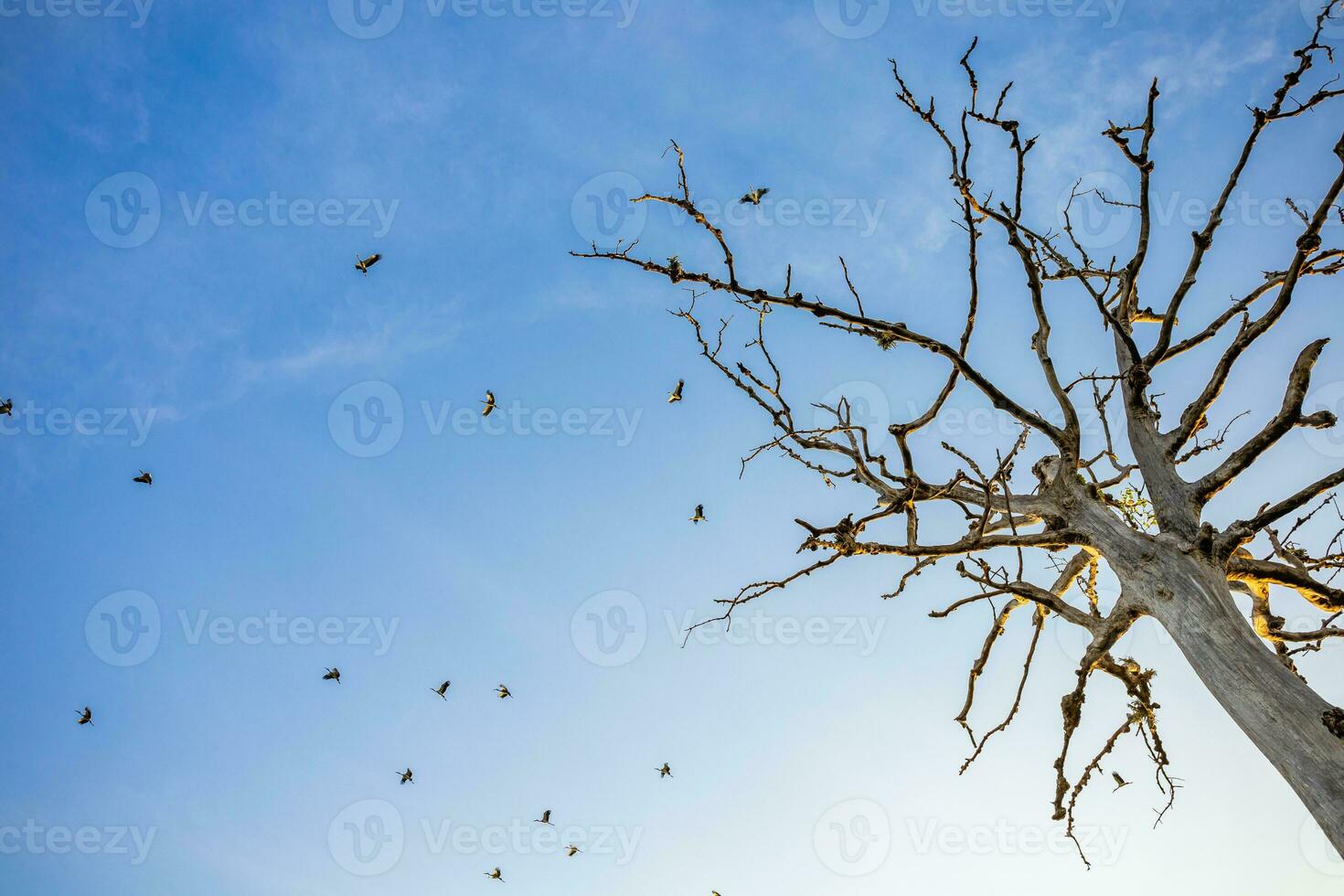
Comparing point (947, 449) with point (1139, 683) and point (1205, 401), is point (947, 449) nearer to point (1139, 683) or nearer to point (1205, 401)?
point (1205, 401)

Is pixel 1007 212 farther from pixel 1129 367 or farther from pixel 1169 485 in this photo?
pixel 1169 485

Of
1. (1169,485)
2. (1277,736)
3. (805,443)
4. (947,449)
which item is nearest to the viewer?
(1277,736)

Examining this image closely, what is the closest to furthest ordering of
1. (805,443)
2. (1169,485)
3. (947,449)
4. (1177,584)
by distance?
(1177,584), (1169,485), (947,449), (805,443)

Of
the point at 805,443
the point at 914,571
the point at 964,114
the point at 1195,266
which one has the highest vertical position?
the point at 964,114

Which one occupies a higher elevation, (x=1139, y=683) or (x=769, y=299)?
(x=769, y=299)

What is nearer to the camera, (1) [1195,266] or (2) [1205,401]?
(2) [1205,401]

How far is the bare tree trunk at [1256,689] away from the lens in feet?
9.18

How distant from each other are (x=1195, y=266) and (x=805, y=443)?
321 cm

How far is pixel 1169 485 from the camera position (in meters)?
4.18

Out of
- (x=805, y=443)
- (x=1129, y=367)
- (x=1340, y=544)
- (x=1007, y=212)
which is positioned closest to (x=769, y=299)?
(x=805, y=443)

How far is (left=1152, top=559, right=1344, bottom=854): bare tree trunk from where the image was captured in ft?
9.18

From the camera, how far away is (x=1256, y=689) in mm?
3127

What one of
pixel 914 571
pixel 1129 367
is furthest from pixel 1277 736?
pixel 1129 367

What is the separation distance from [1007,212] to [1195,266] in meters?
1.49
